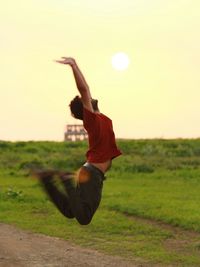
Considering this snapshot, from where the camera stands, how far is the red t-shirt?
7438mm

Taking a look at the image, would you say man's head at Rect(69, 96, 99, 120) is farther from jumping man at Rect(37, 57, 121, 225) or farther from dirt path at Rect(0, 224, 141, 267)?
dirt path at Rect(0, 224, 141, 267)

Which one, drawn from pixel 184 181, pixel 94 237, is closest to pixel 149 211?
pixel 94 237

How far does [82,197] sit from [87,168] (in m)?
0.33

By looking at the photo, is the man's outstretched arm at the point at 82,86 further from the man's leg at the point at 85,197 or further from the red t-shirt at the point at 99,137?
the man's leg at the point at 85,197

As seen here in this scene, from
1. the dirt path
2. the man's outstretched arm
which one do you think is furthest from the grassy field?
the man's outstretched arm

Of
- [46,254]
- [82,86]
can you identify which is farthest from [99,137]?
[46,254]

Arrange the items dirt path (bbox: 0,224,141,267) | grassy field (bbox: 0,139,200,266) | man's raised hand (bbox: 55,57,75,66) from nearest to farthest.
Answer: man's raised hand (bbox: 55,57,75,66) < dirt path (bbox: 0,224,141,267) < grassy field (bbox: 0,139,200,266)

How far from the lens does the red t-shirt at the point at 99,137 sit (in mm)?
7438

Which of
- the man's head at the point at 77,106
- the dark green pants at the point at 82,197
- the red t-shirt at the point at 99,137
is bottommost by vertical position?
the dark green pants at the point at 82,197

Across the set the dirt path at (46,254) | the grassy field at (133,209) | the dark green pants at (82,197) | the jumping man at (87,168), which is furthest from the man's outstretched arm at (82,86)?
the dirt path at (46,254)

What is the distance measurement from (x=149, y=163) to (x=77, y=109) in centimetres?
2597

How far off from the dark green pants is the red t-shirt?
145 millimetres

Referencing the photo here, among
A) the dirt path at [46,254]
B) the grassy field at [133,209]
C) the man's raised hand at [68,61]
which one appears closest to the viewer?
the man's raised hand at [68,61]

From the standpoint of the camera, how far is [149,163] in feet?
109
